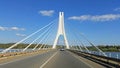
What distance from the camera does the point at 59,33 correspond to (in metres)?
101

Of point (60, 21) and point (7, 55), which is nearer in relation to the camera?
point (7, 55)

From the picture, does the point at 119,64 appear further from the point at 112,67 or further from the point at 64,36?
the point at 64,36

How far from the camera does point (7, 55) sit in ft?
143

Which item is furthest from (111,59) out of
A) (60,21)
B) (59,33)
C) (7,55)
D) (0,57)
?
(59,33)

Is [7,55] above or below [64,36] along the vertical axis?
below

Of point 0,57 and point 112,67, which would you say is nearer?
point 112,67

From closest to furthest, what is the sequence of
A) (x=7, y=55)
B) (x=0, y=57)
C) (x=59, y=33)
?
(x=0, y=57), (x=7, y=55), (x=59, y=33)

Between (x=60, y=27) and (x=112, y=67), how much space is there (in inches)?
2881

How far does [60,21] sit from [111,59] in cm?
6971

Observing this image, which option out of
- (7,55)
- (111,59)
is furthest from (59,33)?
(111,59)

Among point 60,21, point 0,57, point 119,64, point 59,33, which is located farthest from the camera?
point 59,33

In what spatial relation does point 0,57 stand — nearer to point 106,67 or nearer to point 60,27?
point 106,67

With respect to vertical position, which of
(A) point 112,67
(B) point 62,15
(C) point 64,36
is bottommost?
(A) point 112,67

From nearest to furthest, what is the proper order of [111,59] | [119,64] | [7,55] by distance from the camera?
[119,64] → [111,59] → [7,55]
